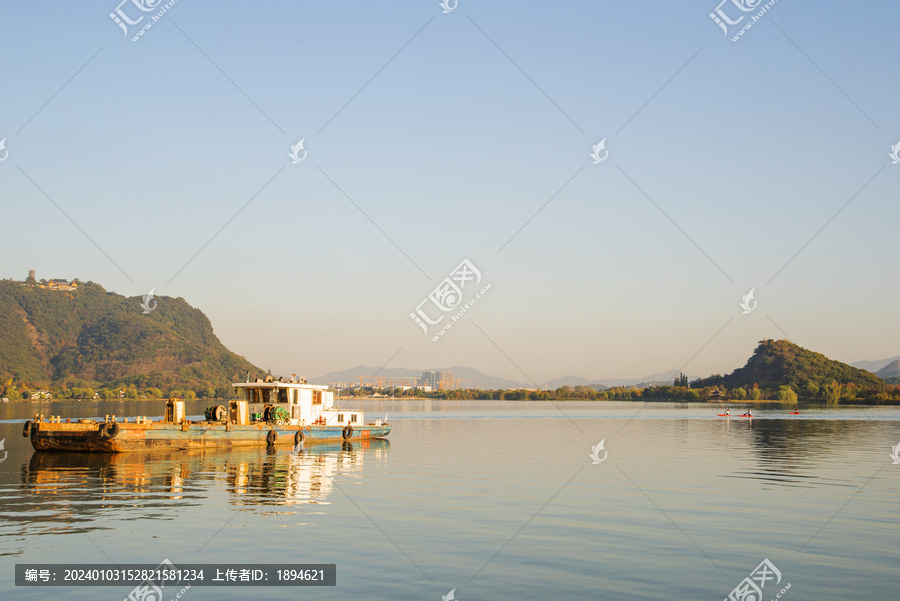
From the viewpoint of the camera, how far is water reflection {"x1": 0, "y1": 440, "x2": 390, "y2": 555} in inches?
981

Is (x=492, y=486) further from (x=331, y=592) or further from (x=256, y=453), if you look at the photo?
(x=256, y=453)

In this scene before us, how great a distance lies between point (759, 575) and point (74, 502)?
24134mm

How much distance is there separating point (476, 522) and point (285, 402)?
34.3 m

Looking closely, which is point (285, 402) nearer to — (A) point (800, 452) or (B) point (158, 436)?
(B) point (158, 436)

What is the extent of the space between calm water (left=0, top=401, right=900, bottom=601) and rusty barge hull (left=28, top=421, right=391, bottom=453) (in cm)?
106

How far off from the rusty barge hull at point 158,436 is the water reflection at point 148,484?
634mm

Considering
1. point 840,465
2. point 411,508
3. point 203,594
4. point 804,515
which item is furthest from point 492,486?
point 840,465

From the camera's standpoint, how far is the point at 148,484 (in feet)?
109

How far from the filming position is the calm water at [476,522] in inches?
695

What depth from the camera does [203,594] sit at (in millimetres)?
16438
